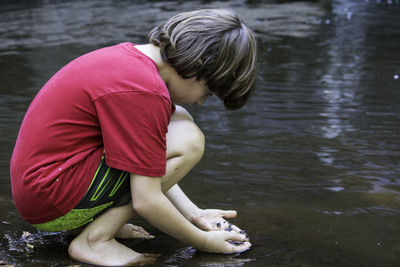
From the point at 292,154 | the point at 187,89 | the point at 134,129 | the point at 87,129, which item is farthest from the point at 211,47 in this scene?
the point at 292,154

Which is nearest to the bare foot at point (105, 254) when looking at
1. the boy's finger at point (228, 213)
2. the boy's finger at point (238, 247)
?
the boy's finger at point (238, 247)

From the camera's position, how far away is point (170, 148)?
1.92 m

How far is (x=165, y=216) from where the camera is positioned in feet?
5.96

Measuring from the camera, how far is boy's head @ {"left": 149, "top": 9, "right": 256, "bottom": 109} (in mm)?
1768

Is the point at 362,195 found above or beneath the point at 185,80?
beneath

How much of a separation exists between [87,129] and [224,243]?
2.14 feet

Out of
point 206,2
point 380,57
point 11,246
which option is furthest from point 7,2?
point 11,246

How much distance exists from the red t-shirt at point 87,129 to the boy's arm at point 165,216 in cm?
6

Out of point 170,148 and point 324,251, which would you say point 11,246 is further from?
point 324,251

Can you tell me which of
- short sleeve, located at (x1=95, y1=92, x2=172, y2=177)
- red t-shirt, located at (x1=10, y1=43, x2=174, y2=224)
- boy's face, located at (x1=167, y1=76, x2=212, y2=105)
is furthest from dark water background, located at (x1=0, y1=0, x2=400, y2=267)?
boy's face, located at (x1=167, y1=76, x2=212, y2=105)

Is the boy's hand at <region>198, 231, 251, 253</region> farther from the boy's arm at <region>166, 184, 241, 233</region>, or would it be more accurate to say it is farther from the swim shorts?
the swim shorts

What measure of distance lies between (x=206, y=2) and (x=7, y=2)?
424cm

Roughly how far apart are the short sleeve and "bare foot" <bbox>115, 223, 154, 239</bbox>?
1.57 ft

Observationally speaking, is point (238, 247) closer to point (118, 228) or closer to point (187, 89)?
point (118, 228)
